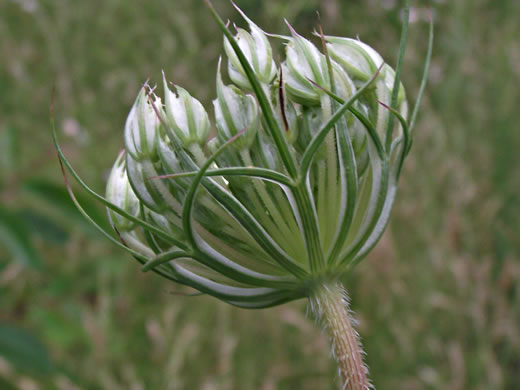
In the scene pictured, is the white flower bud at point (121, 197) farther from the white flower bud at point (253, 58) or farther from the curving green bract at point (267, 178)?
the white flower bud at point (253, 58)

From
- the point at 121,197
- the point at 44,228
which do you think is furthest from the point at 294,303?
the point at 121,197

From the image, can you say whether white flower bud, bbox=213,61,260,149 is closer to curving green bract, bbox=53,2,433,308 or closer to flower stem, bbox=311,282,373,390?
curving green bract, bbox=53,2,433,308

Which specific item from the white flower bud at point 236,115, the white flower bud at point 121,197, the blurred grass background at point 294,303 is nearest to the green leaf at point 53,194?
the blurred grass background at point 294,303

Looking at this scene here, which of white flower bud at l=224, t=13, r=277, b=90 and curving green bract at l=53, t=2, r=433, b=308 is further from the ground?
white flower bud at l=224, t=13, r=277, b=90

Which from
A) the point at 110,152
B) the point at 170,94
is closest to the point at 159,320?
the point at 110,152

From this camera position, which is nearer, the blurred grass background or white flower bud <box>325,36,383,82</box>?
white flower bud <box>325,36,383,82</box>

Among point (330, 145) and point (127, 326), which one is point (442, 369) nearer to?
point (127, 326)

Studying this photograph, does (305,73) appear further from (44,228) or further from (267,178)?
(44,228)

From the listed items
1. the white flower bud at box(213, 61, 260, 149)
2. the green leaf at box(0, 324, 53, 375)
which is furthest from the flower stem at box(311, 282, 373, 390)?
the green leaf at box(0, 324, 53, 375)
